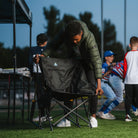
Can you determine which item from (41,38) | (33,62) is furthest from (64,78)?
(41,38)

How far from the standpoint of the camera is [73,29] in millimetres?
4273

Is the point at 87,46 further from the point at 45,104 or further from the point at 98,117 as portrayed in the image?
the point at 98,117

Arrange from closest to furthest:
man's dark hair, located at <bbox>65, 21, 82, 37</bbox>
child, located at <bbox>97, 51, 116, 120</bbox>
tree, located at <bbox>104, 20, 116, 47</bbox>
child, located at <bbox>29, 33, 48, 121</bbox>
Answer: man's dark hair, located at <bbox>65, 21, 82, 37</bbox> → child, located at <bbox>29, 33, 48, 121</bbox> → child, located at <bbox>97, 51, 116, 120</bbox> → tree, located at <bbox>104, 20, 116, 47</bbox>

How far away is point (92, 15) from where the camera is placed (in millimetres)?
54438

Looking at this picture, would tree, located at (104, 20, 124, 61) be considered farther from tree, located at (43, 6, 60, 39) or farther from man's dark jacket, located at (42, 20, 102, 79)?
man's dark jacket, located at (42, 20, 102, 79)

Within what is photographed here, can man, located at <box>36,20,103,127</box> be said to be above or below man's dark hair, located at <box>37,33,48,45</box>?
below

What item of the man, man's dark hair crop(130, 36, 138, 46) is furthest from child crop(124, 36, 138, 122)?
the man

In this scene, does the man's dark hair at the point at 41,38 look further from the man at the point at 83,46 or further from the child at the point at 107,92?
the child at the point at 107,92

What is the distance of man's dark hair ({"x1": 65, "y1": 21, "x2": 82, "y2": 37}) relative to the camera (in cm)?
428

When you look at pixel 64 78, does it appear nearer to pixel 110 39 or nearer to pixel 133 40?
pixel 133 40

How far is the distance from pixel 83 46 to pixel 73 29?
0.45 m

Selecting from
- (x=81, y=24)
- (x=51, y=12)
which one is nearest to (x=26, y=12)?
(x=81, y=24)

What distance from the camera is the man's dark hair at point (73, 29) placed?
14.0 feet

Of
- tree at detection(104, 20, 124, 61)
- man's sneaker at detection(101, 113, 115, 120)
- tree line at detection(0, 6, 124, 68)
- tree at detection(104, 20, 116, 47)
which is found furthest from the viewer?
tree at detection(104, 20, 116, 47)
